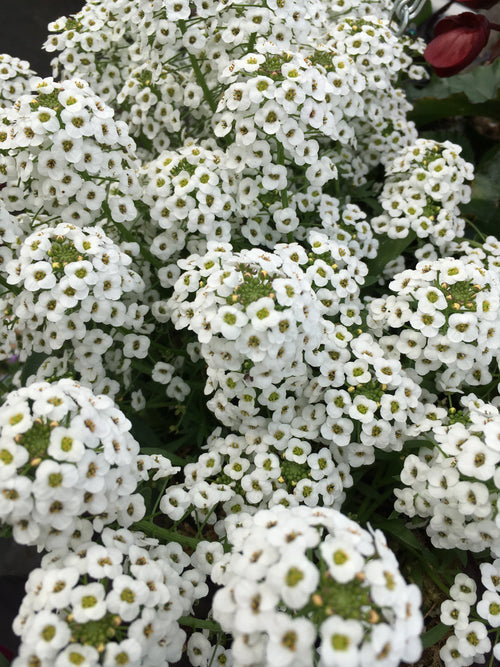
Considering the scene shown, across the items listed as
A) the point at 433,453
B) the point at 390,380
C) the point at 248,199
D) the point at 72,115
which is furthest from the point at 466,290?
the point at 72,115

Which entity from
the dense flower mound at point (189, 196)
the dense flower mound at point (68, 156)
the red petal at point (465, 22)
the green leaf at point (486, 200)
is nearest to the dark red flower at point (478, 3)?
the red petal at point (465, 22)

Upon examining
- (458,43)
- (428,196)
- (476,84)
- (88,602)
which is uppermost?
(458,43)

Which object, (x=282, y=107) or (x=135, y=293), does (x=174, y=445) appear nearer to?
(x=135, y=293)

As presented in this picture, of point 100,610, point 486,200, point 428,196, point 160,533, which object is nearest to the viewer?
point 100,610

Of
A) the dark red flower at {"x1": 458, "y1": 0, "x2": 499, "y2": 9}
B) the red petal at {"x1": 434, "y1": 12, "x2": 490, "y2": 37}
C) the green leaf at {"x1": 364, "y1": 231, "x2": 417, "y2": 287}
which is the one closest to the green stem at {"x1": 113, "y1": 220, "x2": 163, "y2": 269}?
the green leaf at {"x1": 364, "y1": 231, "x2": 417, "y2": 287}

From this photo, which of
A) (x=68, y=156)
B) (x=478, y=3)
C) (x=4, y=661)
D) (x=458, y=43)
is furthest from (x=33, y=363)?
A: (x=478, y=3)

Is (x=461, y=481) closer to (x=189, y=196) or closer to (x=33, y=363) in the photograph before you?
(x=189, y=196)

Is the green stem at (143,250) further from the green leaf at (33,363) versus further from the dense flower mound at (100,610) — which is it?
the dense flower mound at (100,610)
